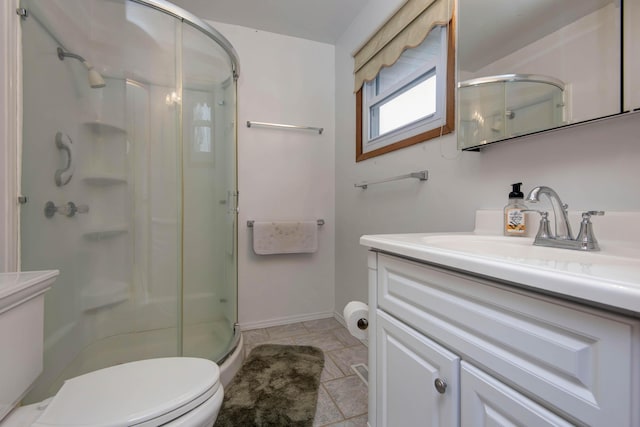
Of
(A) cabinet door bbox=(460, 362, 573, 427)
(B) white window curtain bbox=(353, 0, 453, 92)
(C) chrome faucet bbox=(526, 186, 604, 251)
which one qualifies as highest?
(B) white window curtain bbox=(353, 0, 453, 92)

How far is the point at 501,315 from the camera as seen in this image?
52 centimetres

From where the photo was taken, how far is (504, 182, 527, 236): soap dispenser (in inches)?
36.5

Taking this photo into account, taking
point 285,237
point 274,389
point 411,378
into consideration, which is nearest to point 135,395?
point 411,378

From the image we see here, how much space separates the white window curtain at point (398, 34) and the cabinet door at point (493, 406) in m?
1.39

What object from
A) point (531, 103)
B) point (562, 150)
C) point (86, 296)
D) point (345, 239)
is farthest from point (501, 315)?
point (86, 296)

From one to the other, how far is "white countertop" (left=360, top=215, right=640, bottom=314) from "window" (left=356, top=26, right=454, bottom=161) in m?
0.61

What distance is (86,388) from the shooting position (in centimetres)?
74

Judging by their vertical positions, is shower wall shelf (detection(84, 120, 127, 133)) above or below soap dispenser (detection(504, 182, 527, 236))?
above

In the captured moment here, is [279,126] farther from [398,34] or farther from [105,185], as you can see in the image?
[105,185]

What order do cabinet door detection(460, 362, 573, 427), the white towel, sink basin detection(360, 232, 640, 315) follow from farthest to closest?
the white towel → cabinet door detection(460, 362, 573, 427) → sink basin detection(360, 232, 640, 315)

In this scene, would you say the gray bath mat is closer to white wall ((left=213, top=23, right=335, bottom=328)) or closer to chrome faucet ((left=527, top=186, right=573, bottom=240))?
white wall ((left=213, top=23, right=335, bottom=328))

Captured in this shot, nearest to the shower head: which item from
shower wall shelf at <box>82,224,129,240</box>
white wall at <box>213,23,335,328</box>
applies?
shower wall shelf at <box>82,224,129,240</box>

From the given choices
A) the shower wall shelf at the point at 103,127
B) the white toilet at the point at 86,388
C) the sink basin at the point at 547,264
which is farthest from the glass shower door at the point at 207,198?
the sink basin at the point at 547,264

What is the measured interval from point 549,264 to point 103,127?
76.7 inches
